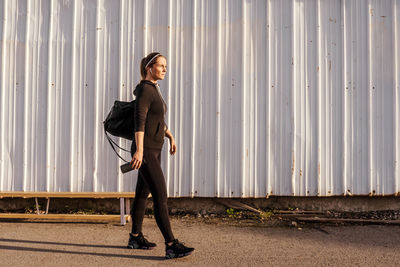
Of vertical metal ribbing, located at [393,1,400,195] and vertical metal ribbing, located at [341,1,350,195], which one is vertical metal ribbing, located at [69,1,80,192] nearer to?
vertical metal ribbing, located at [341,1,350,195]

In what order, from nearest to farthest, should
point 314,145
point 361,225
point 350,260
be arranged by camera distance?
point 350,260 < point 361,225 < point 314,145

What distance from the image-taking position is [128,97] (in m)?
5.37

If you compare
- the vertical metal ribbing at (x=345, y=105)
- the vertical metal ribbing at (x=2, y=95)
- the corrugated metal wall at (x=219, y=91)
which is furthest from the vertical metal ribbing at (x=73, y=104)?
the vertical metal ribbing at (x=345, y=105)

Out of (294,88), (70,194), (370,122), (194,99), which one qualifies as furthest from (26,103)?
(370,122)

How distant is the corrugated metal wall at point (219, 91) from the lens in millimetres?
5160

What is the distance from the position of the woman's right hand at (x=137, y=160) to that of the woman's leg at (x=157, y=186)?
14 centimetres

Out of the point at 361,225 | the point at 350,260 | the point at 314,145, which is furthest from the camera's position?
the point at 314,145

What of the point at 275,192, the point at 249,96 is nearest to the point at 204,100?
the point at 249,96

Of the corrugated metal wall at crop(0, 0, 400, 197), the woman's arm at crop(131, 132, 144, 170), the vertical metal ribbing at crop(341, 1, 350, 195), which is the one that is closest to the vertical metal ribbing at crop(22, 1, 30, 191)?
the corrugated metal wall at crop(0, 0, 400, 197)

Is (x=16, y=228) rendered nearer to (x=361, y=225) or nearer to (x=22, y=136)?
(x=22, y=136)

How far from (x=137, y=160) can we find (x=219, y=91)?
7.45 ft

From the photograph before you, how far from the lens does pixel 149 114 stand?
353cm

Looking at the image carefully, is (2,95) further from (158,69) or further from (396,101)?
(396,101)

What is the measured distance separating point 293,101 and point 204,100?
1.22 metres
